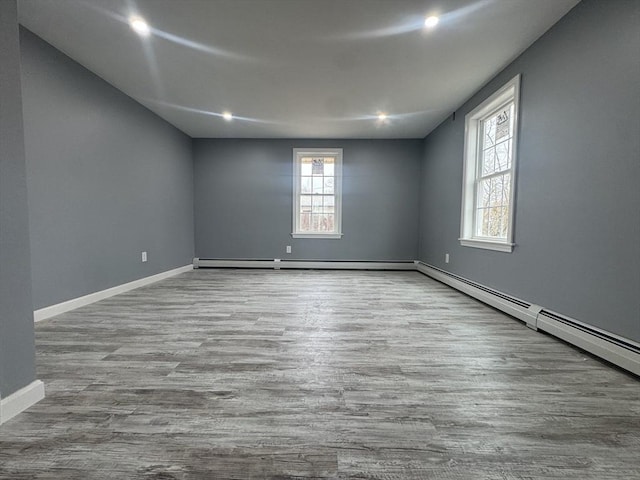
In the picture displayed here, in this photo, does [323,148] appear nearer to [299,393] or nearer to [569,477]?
[299,393]

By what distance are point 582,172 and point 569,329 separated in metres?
1.12

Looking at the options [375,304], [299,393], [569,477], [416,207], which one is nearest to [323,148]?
[416,207]

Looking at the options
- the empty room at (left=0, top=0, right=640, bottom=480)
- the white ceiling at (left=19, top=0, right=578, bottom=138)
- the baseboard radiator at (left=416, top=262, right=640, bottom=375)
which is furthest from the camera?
the white ceiling at (left=19, top=0, right=578, bottom=138)

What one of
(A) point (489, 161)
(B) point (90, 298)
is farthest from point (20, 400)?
(A) point (489, 161)

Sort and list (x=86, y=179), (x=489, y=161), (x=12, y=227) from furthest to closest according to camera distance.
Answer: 1. (x=489, y=161)
2. (x=86, y=179)
3. (x=12, y=227)

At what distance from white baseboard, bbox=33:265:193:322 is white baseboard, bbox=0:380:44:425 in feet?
4.35

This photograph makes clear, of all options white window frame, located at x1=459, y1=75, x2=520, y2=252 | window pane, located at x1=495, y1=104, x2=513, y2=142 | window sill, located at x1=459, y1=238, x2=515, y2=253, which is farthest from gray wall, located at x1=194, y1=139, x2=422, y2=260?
window pane, located at x1=495, y1=104, x2=513, y2=142

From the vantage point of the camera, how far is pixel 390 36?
2.34m

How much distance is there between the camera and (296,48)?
2.50 meters

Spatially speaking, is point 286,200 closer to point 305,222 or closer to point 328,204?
point 305,222

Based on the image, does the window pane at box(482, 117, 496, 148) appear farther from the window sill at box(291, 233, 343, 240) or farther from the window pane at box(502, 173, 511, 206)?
the window sill at box(291, 233, 343, 240)

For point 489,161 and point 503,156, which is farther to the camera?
point 489,161

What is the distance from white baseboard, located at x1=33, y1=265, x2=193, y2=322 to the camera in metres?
2.44

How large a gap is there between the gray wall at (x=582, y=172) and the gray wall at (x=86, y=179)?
4245 mm
